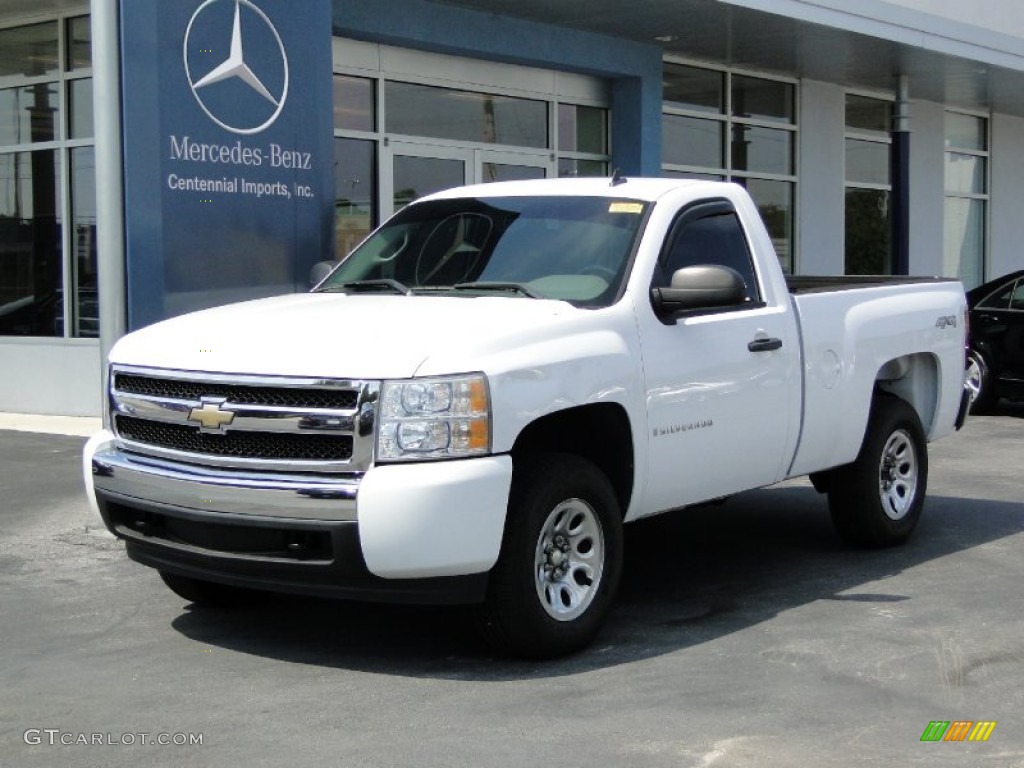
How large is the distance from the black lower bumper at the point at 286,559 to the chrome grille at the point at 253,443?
244 mm

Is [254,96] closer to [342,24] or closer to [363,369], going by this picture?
[342,24]

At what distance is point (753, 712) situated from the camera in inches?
203

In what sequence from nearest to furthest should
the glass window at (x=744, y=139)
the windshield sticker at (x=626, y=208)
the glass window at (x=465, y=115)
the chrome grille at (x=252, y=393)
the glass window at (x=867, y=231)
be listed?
1. the chrome grille at (x=252, y=393)
2. the windshield sticker at (x=626, y=208)
3. the glass window at (x=465, y=115)
4. the glass window at (x=744, y=139)
5. the glass window at (x=867, y=231)

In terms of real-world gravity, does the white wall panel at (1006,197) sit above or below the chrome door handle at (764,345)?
above

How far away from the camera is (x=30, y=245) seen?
15039 millimetres

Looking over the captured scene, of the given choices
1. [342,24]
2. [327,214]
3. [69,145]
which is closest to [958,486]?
[327,214]

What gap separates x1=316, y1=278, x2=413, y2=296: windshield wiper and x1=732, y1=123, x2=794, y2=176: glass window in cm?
1431

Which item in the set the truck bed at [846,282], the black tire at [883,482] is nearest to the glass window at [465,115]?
the truck bed at [846,282]

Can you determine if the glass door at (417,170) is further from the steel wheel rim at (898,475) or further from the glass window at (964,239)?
the glass window at (964,239)

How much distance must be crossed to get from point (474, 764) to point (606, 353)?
199cm

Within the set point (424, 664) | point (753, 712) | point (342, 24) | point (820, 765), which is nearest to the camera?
point (820, 765)

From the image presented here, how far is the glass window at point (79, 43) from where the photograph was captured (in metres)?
14.5

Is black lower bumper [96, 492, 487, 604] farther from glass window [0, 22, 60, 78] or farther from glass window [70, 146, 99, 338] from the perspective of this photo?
glass window [0, 22, 60, 78]

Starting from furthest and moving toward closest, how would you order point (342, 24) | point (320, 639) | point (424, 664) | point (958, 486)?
point (342, 24), point (958, 486), point (320, 639), point (424, 664)
